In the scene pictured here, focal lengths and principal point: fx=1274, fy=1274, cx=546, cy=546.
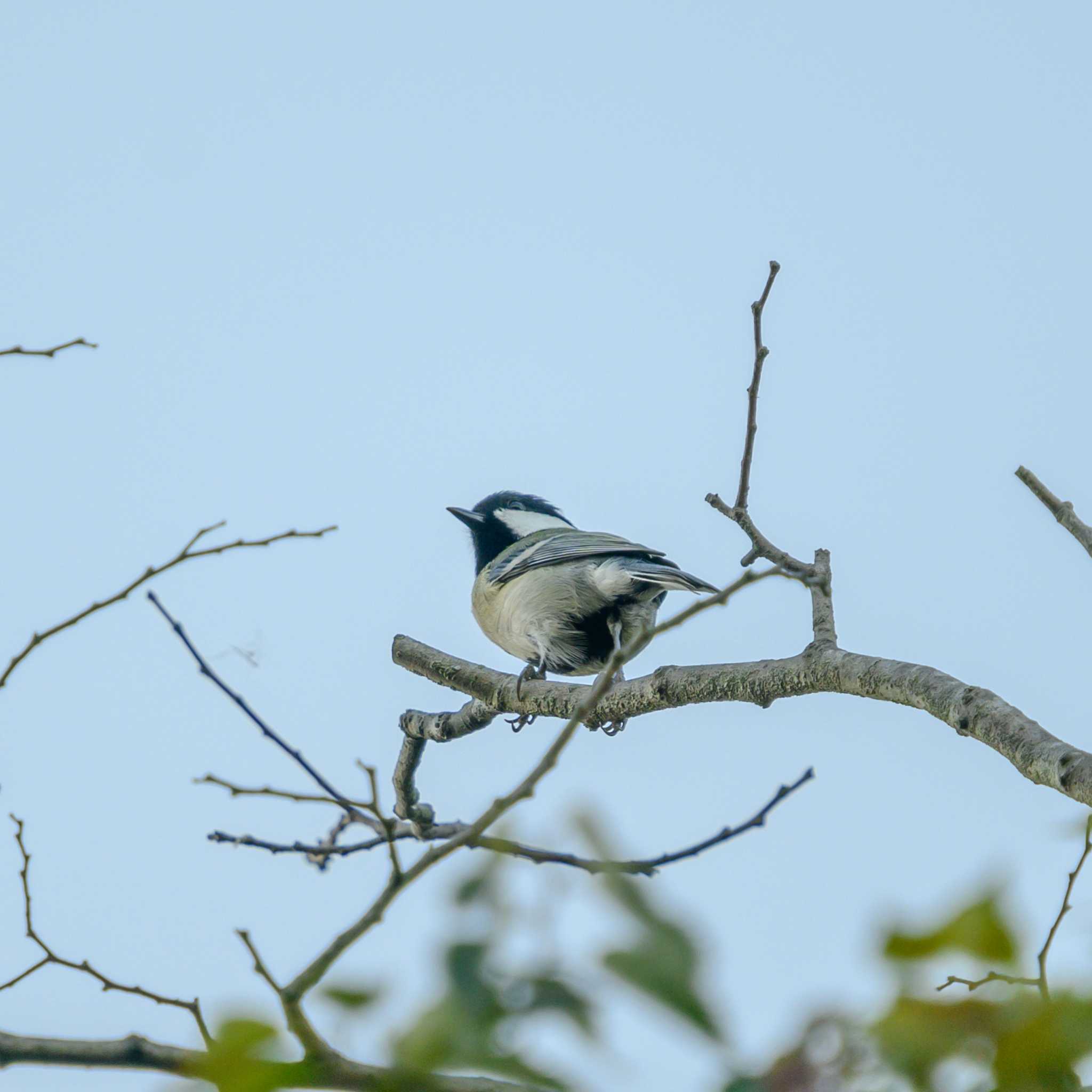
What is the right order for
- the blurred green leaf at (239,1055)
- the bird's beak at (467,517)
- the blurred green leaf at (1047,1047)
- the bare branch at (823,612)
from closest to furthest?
the blurred green leaf at (1047,1047) < the blurred green leaf at (239,1055) < the bare branch at (823,612) < the bird's beak at (467,517)

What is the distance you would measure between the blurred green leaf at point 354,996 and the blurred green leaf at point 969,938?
41 cm

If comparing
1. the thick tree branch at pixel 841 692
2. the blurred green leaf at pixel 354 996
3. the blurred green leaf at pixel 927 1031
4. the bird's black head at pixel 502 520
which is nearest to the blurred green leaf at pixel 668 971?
the blurred green leaf at pixel 927 1031

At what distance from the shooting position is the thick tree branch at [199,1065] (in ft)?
2.92

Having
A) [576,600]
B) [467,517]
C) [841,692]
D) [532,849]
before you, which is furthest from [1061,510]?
[467,517]

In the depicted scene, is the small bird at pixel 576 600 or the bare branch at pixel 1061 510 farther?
the small bird at pixel 576 600

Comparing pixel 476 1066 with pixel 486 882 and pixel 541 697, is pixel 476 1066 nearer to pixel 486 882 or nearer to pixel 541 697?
pixel 486 882

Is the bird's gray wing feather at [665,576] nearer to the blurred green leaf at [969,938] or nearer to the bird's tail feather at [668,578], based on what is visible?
the bird's tail feather at [668,578]

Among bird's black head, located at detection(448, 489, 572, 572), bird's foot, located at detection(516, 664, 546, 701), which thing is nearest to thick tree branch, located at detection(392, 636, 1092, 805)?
bird's foot, located at detection(516, 664, 546, 701)

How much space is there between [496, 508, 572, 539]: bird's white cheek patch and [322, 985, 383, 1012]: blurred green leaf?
6.95 m

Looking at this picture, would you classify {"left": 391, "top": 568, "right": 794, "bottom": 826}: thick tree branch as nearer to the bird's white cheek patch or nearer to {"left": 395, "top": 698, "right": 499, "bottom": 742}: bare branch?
{"left": 395, "top": 698, "right": 499, "bottom": 742}: bare branch

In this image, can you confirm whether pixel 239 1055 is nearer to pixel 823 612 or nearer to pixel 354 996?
pixel 354 996

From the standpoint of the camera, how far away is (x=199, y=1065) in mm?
876

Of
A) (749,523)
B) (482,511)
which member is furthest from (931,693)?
(482,511)

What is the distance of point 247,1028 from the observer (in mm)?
835
